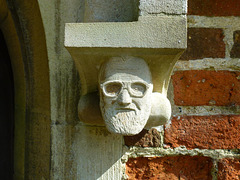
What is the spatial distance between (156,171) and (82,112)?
33 cm

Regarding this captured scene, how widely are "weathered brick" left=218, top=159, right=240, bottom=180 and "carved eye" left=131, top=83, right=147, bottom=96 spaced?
41cm

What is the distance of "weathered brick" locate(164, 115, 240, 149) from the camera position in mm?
883

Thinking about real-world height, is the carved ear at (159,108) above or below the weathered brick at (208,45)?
below

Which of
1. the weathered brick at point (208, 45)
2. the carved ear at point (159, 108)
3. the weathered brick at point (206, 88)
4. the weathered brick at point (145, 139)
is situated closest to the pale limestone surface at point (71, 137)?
the weathered brick at point (145, 139)

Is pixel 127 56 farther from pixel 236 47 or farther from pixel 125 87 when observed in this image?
pixel 236 47

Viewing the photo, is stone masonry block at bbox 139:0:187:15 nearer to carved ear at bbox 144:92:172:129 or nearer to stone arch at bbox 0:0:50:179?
carved ear at bbox 144:92:172:129

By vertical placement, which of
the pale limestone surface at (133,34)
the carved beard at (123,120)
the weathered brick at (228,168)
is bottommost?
the weathered brick at (228,168)

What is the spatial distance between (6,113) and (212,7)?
874 mm

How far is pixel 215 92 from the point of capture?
900 mm

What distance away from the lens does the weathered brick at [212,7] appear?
90cm

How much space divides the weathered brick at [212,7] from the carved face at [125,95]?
0.34 m

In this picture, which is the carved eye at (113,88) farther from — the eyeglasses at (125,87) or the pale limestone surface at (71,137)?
the pale limestone surface at (71,137)

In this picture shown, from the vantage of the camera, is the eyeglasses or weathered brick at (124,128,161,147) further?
weathered brick at (124,128,161,147)

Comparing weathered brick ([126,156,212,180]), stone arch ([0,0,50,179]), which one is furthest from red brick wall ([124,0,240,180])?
stone arch ([0,0,50,179])
